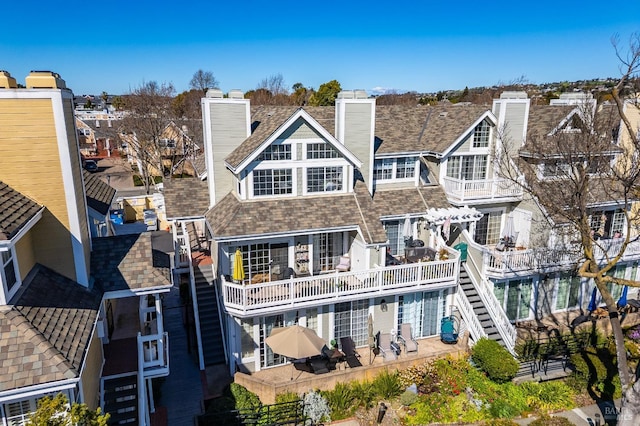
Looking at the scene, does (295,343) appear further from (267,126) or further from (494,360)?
(267,126)

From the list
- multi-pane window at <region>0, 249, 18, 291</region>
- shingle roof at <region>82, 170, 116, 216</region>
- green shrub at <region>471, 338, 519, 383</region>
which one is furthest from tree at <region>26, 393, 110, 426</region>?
green shrub at <region>471, 338, 519, 383</region>

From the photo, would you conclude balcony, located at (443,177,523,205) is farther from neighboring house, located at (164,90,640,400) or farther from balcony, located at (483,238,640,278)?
balcony, located at (483,238,640,278)

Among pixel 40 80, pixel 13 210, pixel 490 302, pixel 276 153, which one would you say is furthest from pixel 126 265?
pixel 490 302

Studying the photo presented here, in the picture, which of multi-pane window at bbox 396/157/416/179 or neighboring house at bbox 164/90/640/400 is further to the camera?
multi-pane window at bbox 396/157/416/179

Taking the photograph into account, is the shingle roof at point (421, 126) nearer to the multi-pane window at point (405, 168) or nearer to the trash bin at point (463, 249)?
the multi-pane window at point (405, 168)

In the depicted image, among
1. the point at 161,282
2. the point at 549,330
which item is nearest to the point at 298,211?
the point at 161,282

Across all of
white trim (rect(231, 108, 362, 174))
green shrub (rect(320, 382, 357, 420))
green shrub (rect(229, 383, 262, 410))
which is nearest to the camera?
green shrub (rect(229, 383, 262, 410))

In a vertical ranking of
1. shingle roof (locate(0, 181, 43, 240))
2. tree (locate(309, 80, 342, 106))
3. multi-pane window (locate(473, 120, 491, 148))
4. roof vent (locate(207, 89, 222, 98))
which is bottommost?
shingle roof (locate(0, 181, 43, 240))
